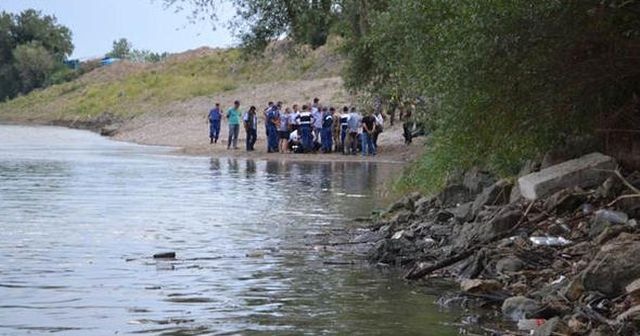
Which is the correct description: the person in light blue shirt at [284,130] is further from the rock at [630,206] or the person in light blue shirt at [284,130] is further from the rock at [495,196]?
the rock at [630,206]

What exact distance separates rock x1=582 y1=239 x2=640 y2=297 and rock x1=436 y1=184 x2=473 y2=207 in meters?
7.56

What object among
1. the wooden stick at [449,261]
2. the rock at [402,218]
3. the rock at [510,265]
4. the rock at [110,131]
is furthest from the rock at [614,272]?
the rock at [110,131]

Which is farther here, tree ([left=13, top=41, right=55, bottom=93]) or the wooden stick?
tree ([left=13, top=41, right=55, bottom=93])

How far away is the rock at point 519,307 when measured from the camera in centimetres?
1173

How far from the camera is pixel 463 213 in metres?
17.2

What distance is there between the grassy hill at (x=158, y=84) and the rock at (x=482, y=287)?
42792 millimetres

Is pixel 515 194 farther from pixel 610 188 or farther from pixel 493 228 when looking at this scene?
pixel 610 188

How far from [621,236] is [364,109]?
28742 millimetres

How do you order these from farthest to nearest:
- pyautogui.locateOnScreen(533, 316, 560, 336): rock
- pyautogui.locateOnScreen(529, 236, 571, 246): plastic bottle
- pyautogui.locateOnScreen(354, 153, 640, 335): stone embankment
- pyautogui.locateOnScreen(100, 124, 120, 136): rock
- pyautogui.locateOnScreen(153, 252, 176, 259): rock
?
pyautogui.locateOnScreen(100, 124, 120, 136): rock, pyautogui.locateOnScreen(153, 252, 176, 259): rock, pyautogui.locateOnScreen(529, 236, 571, 246): plastic bottle, pyautogui.locateOnScreen(354, 153, 640, 335): stone embankment, pyautogui.locateOnScreen(533, 316, 560, 336): rock

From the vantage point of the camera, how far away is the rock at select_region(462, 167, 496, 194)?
19.0 meters

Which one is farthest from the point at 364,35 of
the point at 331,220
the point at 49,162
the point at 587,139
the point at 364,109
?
the point at 587,139

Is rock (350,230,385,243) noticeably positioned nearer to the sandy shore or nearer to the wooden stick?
the wooden stick

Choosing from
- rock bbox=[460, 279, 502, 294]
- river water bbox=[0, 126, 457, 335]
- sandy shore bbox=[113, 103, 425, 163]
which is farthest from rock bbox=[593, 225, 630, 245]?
sandy shore bbox=[113, 103, 425, 163]

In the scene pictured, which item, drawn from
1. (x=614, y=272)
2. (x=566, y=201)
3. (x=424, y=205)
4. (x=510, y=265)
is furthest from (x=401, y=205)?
(x=614, y=272)
